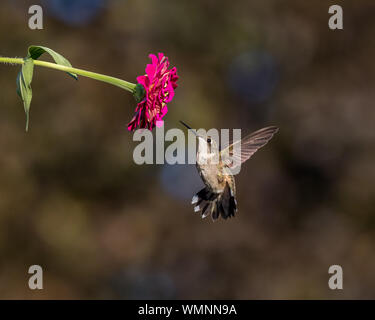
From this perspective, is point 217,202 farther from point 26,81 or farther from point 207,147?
point 26,81

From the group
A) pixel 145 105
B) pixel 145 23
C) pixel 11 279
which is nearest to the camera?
pixel 145 105

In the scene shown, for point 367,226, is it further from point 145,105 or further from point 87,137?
point 145,105

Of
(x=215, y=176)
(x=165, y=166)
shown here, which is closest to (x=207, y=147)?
(x=215, y=176)

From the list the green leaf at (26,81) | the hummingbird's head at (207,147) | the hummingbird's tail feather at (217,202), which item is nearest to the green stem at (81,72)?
the green leaf at (26,81)

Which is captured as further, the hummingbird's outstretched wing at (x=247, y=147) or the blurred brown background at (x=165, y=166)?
the blurred brown background at (x=165, y=166)

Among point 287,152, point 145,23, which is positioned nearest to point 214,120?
point 287,152

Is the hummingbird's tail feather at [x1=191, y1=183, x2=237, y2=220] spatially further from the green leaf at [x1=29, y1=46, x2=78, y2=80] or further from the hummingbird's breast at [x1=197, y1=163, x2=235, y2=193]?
the green leaf at [x1=29, y1=46, x2=78, y2=80]

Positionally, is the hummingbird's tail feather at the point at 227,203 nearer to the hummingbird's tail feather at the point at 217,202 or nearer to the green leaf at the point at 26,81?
the hummingbird's tail feather at the point at 217,202

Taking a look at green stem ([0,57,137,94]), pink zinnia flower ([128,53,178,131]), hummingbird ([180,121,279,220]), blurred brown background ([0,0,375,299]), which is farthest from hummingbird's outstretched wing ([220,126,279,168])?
blurred brown background ([0,0,375,299])
